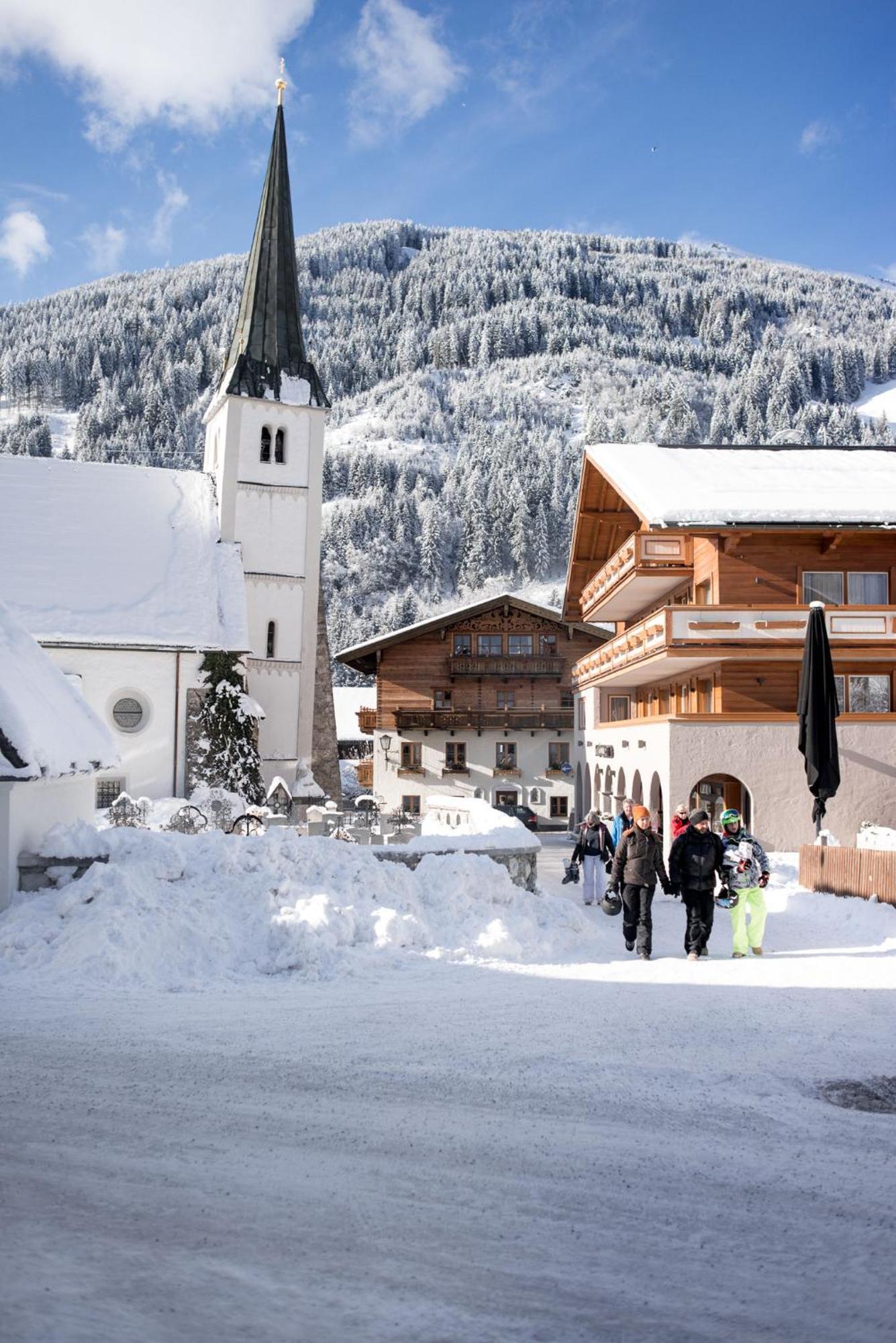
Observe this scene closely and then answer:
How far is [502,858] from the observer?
12.0 metres

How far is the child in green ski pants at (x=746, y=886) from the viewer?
10.1 m

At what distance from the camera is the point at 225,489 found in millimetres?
35312

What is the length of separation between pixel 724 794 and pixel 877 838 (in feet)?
15.5

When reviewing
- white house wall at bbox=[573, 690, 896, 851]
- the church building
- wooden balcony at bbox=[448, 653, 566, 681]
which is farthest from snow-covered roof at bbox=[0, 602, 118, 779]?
wooden balcony at bbox=[448, 653, 566, 681]

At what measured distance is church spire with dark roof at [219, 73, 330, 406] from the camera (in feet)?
120

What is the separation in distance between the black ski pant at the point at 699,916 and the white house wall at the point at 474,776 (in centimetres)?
2931

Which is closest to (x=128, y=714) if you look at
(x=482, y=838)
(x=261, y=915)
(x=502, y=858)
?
(x=482, y=838)

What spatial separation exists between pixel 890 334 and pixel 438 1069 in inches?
8245

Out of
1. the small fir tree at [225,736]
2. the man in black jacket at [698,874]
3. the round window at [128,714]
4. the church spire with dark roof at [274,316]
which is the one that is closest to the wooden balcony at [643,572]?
the small fir tree at [225,736]

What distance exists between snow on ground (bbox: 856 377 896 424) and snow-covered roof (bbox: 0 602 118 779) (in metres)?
159

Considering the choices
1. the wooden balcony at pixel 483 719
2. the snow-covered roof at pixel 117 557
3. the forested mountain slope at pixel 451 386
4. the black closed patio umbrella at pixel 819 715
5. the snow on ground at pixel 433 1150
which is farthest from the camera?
the forested mountain slope at pixel 451 386

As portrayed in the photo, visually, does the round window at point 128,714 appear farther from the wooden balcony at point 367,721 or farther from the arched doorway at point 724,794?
the arched doorway at point 724,794

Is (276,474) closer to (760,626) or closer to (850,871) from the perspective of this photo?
(760,626)

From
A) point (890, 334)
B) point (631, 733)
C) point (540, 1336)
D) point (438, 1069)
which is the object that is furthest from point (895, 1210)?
point (890, 334)
